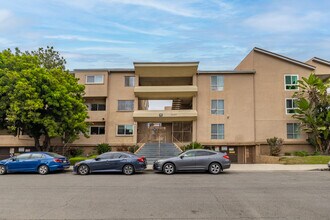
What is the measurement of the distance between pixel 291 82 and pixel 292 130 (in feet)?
15.7

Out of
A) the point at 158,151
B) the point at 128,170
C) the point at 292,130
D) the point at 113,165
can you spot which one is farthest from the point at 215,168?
the point at 292,130

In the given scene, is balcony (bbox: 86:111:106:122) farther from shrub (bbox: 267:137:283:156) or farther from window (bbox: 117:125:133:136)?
shrub (bbox: 267:137:283:156)

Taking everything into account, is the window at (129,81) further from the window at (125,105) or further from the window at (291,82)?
the window at (291,82)

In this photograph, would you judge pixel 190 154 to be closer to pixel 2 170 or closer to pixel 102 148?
pixel 2 170

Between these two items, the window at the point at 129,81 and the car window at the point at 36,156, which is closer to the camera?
the car window at the point at 36,156

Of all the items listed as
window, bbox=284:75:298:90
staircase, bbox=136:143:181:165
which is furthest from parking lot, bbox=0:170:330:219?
window, bbox=284:75:298:90

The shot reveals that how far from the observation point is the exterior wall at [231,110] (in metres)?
31.6

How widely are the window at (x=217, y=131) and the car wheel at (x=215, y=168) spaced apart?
13.7 m

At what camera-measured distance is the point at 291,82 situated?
105 ft

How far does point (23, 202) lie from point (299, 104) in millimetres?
25487

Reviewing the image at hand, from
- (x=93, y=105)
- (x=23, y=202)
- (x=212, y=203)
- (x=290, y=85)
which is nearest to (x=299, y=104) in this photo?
(x=290, y=85)

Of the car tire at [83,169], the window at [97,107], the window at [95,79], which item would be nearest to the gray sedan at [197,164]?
the car tire at [83,169]

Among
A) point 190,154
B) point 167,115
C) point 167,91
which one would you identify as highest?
point 167,91

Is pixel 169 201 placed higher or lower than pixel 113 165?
lower
